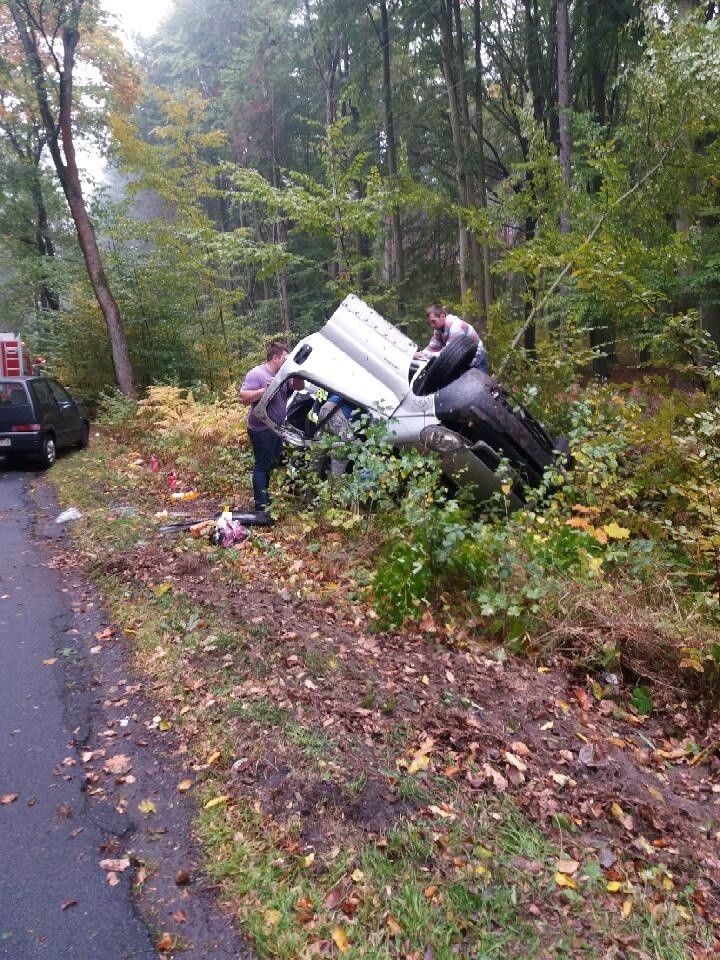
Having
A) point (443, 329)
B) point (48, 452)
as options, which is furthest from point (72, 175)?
Answer: point (443, 329)

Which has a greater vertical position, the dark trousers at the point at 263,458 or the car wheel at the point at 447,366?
the car wheel at the point at 447,366

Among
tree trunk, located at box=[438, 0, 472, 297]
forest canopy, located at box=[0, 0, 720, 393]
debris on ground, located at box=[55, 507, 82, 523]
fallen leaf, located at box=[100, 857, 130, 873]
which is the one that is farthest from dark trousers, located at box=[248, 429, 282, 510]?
tree trunk, located at box=[438, 0, 472, 297]

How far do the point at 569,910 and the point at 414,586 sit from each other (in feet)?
8.23

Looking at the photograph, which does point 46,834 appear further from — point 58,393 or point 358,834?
point 58,393

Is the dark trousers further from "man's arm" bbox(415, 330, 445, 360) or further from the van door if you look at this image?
the van door

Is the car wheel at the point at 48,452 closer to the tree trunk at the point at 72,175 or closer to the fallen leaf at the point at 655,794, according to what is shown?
the tree trunk at the point at 72,175

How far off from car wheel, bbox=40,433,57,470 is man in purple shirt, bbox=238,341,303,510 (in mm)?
6169

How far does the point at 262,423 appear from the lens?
7.37m

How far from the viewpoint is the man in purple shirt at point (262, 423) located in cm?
734

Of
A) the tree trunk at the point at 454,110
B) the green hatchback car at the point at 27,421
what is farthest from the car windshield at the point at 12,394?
the tree trunk at the point at 454,110

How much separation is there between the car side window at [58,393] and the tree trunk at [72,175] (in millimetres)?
2928

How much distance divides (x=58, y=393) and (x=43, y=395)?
0.97 metres

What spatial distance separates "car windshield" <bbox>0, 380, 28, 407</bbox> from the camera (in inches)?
457

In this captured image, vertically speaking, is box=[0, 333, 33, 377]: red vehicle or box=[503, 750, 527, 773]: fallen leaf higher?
box=[0, 333, 33, 377]: red vehicle
